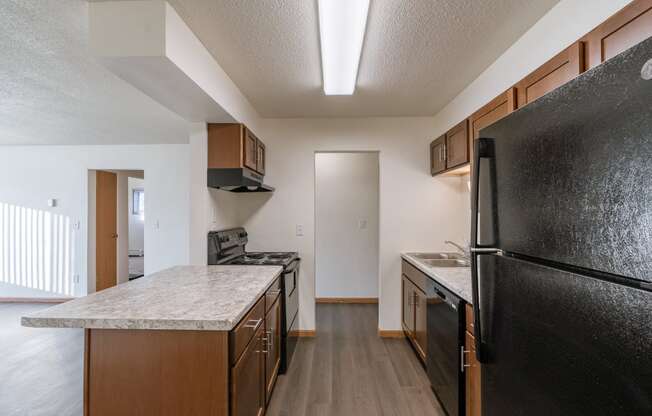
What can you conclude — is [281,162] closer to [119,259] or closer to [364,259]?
[364,259]

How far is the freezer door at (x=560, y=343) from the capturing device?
0.55m

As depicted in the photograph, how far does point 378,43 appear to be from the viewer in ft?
6.11

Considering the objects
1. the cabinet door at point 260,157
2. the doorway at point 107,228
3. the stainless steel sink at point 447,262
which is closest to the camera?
the stainless steel sink at point 447,262

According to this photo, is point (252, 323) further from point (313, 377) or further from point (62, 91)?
point (62, 91)

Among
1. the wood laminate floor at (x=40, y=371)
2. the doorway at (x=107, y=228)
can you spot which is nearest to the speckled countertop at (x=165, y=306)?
the wood laminate floor at (x=40, y=371)

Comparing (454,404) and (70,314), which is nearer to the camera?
(70,314)

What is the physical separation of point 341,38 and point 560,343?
5.63 feet

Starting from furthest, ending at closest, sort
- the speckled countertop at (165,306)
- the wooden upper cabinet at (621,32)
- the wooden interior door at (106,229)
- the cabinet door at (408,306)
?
the wooden interior door at (106,229) → the cabinet door at (408,306) → the speckled countertop at (165,306) → the wooden upper cabinet at (621,32)

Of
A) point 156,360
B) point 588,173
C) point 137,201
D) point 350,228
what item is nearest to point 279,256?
point 350,228

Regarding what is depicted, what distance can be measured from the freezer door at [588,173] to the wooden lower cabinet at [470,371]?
87 cm

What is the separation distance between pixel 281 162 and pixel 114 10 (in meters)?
2.00

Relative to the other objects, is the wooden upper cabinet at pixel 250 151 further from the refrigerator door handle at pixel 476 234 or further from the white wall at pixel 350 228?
the refrigerator door handle at pixel 476 234

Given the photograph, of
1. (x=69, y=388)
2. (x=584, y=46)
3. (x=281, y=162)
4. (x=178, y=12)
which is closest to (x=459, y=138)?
(x=584, y=46)

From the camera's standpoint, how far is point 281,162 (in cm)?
332
